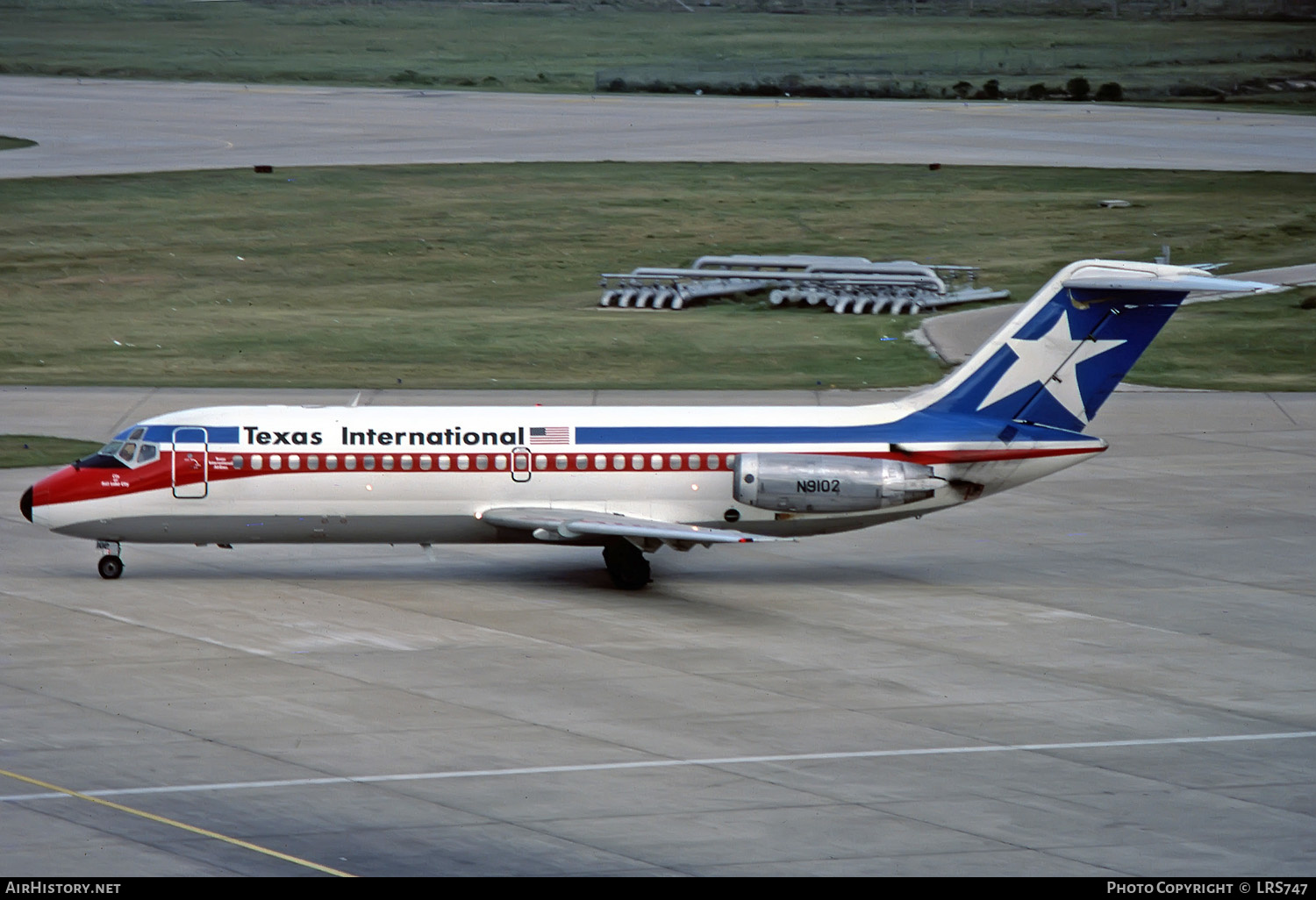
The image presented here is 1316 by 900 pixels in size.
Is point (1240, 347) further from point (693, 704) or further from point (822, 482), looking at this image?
point (693, 704)

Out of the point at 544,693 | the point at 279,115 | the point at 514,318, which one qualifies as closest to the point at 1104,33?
the point at 279,115

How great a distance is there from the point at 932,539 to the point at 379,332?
2498 cm

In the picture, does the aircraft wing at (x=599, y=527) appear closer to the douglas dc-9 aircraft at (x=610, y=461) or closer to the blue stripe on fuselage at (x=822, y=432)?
the douglas dc-9 aircraft at (x=610, y=461)

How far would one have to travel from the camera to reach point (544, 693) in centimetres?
2364

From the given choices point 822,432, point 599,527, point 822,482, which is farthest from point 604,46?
point 599,527

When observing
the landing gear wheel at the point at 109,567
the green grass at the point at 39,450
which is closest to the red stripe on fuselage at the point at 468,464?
the landing gear wheel at the point at 109,567

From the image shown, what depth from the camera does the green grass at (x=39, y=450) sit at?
3812 centimetres

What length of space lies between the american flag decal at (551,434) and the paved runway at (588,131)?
5363cm

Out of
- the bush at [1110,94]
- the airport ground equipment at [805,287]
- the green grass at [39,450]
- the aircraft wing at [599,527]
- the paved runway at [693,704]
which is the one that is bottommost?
the paved runway at [693,704]

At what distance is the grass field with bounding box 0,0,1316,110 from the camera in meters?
120

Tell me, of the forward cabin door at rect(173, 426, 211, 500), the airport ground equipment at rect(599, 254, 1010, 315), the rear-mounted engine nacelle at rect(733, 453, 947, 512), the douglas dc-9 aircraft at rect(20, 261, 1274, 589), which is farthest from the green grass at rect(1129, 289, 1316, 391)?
the forward cabin door at rect(173, 426, 211, 500)

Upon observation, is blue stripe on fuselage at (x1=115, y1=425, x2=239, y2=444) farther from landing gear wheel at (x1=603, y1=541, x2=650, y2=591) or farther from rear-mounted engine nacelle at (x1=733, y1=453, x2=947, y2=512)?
rear-mounted engine nacelle at (x1=733, y1=453, x2=947, y2=512)

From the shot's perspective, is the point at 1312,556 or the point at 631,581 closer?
the point at 631,581

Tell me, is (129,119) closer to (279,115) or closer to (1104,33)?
(279,115)
